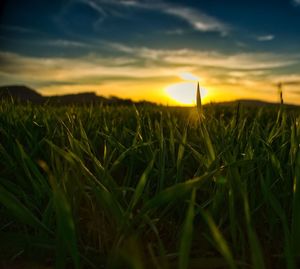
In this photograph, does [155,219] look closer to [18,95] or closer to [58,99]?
[18,95]

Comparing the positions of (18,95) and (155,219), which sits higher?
(18,95)

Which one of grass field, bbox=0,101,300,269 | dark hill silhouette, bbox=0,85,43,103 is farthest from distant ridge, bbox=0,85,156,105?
grass field, bbox=0,101,300,269

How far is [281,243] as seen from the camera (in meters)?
1.16

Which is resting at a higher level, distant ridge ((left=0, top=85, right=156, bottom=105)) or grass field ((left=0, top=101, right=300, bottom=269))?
distant ridge ((left=0, top=85, right=156, bottom=105))

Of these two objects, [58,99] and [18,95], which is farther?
[58,99]

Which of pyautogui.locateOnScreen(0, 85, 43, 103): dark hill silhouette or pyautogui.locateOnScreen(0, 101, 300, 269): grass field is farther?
pyautogui.locateOnScreen(0, 85, 43, 103): dark hill silhouette

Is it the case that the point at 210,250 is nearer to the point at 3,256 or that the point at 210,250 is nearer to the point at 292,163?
the point at 292,163

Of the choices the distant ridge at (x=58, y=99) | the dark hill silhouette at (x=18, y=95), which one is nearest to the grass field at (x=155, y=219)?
the distant ridge at (x=58, y=99)

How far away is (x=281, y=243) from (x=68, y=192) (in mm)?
591

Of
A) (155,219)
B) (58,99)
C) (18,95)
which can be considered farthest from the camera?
(58,99)

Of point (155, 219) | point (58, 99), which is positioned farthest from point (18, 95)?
point (155, 219)

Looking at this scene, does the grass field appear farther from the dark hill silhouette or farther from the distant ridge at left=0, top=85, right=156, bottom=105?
the dark hill silhouette

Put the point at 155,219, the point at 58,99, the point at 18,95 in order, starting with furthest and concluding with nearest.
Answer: the point at 58,99, the point at 18,95, the point at 155,219

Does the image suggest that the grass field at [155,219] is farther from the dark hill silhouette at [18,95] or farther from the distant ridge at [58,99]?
the dark hill silhouette at [18,95]
